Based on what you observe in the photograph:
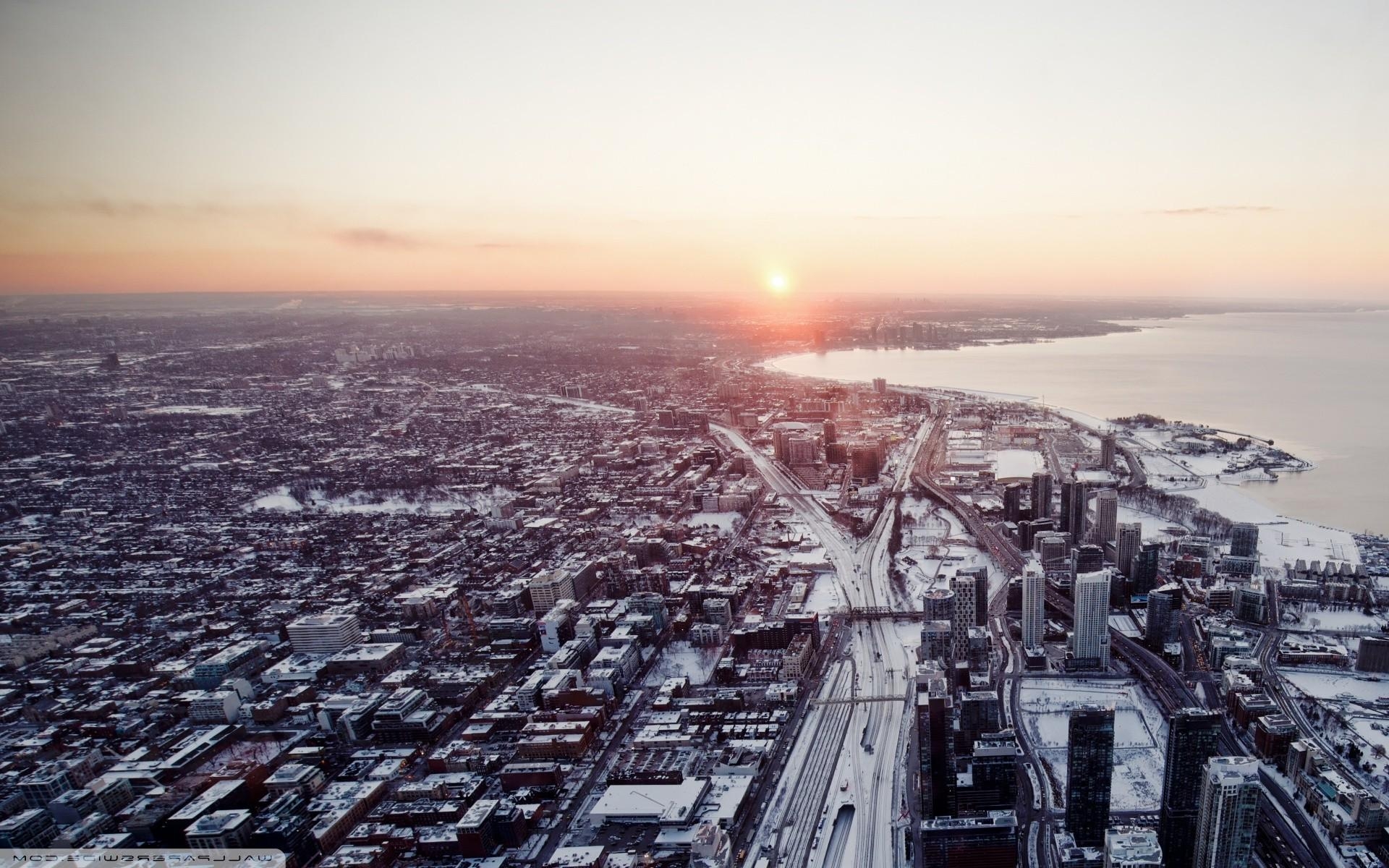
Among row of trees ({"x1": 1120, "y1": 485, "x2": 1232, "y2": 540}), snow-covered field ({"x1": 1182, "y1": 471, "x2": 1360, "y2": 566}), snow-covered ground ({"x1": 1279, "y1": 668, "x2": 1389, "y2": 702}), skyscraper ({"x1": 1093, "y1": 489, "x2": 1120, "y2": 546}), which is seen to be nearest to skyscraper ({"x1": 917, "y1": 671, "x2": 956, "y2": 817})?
snow-covered ground ({"x1": 1279, "y1": 668, "x2": 1389, "y2": 702})

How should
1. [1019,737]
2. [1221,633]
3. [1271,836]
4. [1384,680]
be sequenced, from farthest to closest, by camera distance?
[1221,633] < [1384,680] < [1019,737] < [1271,836]

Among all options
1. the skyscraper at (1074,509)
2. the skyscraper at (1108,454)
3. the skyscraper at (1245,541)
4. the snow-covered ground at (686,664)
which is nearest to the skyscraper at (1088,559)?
the skyscraper at (1074,509)

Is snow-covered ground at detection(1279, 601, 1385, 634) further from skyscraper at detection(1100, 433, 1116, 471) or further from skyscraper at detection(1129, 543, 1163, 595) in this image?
skyscraper at detection(1100, 433, 1116, 471)

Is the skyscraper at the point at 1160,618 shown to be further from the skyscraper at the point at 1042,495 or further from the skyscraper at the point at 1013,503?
the skyscraper at the point at 1013,503

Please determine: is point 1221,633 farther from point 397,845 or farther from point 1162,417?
point 1162,417

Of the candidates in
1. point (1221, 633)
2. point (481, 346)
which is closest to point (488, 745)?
point (1221, 633)
